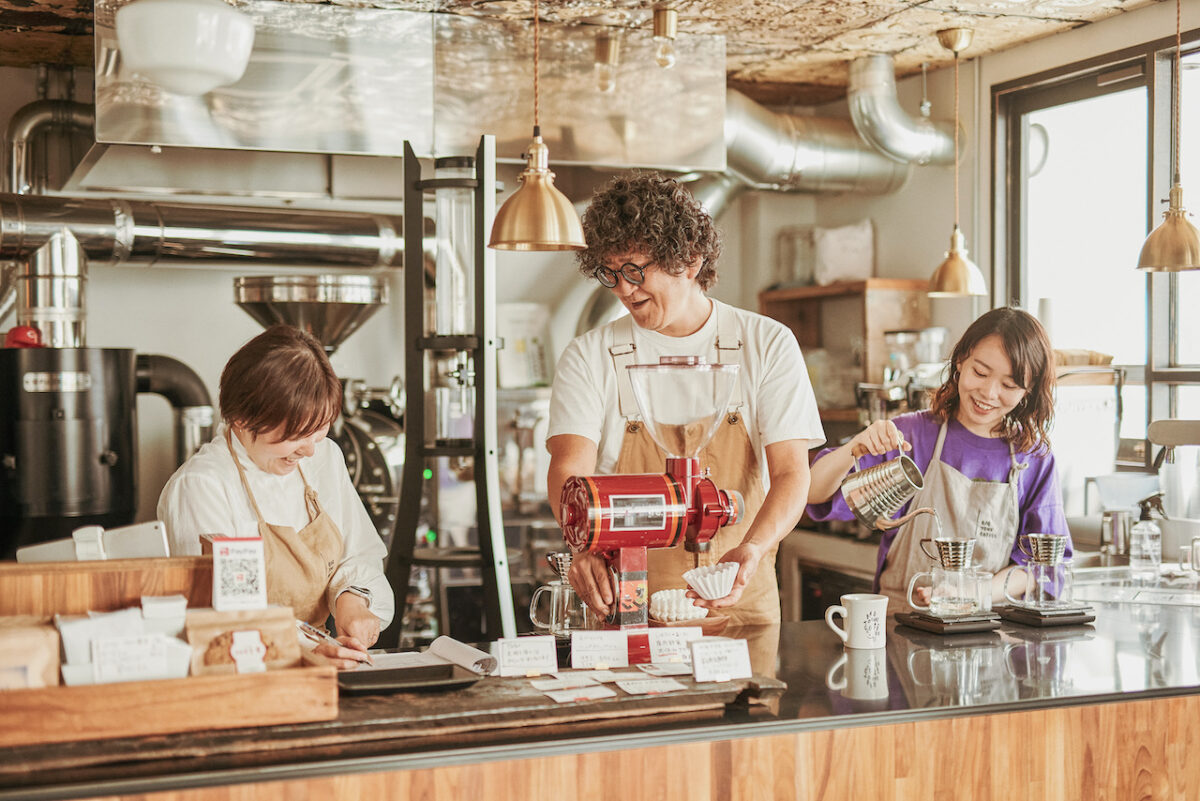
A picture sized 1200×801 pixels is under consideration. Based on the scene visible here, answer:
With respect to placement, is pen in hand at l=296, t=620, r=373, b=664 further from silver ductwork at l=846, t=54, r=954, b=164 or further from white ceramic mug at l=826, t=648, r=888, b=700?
silver ductwork at l=846, t=54, r=954, b=164

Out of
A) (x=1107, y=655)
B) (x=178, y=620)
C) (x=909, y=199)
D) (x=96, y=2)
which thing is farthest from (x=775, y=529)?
(x=909, y=199)

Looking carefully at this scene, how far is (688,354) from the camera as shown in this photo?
2789 millimetres

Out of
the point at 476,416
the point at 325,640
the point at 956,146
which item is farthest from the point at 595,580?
the point at 956,146

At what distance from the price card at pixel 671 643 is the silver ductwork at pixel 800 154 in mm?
3601

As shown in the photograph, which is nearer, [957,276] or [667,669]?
[667,669]

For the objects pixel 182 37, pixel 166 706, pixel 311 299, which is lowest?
pixel 166 706

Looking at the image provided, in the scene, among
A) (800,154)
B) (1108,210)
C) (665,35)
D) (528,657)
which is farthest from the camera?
(800,154)

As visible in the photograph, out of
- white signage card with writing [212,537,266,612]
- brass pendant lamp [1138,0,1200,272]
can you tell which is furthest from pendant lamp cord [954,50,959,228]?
white signage card with writing [212,537,266,612]

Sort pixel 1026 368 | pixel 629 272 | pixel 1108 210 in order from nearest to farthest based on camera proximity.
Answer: pixel 629 272 < pixel 1026 368 < pixel 1108 210

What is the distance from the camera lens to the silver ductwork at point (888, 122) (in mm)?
5453

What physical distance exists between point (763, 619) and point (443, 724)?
47.9 inches

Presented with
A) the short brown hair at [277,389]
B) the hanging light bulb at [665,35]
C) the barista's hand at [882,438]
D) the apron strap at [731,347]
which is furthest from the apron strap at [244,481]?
the hanging light bulb at [665,35]

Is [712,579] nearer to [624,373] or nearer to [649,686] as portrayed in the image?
[649,686]

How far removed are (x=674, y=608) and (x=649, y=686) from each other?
1.28ft
